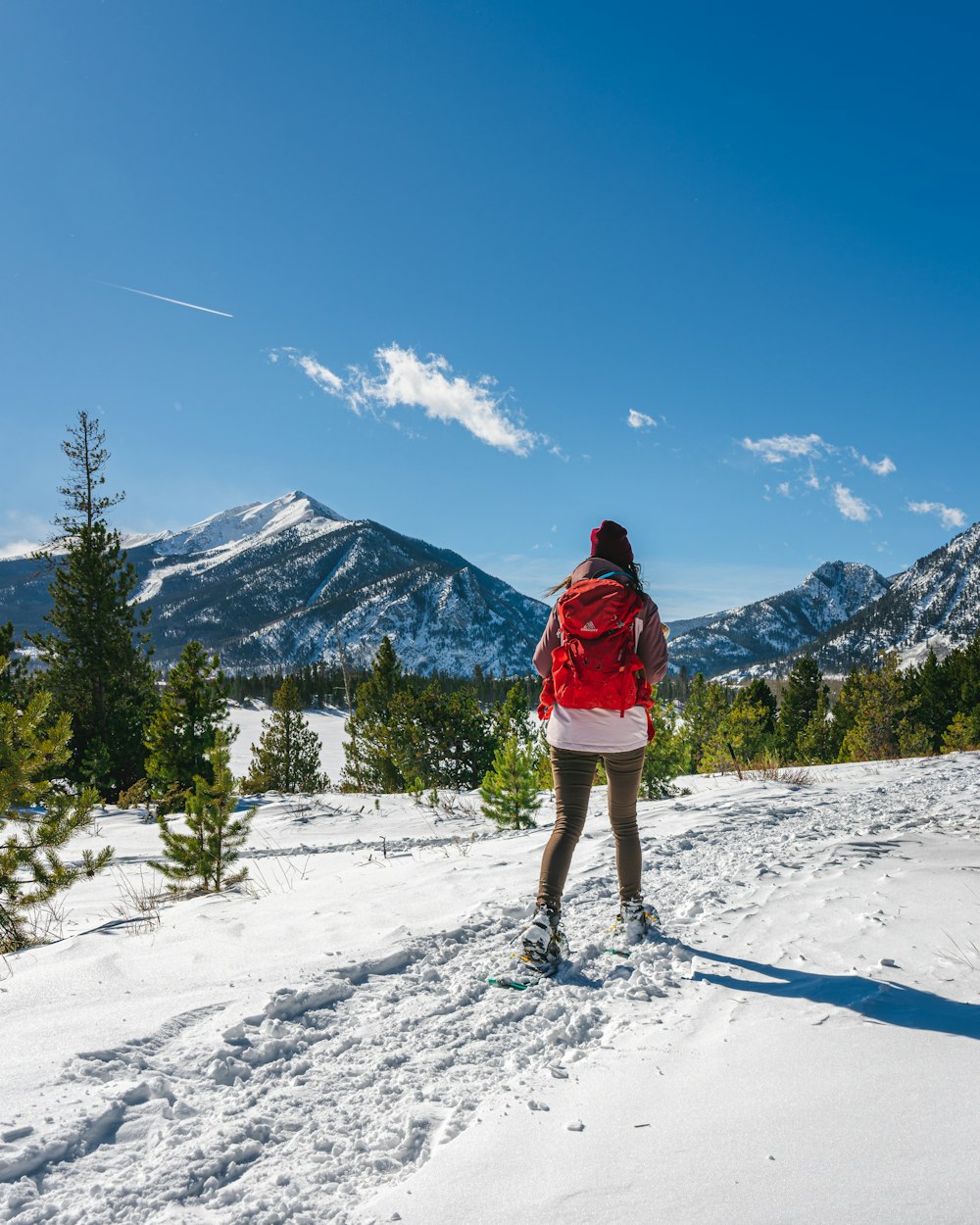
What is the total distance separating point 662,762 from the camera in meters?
10.7

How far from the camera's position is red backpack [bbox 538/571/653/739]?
3258 millimetres

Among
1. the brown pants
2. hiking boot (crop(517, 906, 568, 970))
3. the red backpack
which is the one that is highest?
the red backpack

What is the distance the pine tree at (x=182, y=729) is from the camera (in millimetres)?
14656

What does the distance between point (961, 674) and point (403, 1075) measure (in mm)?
49025

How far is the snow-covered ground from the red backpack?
1.35m

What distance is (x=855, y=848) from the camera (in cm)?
519

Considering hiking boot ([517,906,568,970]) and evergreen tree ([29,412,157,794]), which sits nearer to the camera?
hiking boot ([517,906,568,970])

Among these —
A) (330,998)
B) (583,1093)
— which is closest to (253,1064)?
(330,998)

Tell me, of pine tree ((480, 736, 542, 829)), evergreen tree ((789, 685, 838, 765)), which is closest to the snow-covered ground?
pine tree ((480, 736, 542, 829))

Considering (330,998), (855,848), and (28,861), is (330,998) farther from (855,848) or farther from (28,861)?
(855,848)

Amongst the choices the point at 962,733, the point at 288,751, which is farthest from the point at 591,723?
the point at 962,733

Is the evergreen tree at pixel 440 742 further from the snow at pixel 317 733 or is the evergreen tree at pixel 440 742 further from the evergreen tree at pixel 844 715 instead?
the evergreen tree at pixel 844 715

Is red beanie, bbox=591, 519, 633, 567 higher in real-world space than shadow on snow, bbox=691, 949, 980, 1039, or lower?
higher

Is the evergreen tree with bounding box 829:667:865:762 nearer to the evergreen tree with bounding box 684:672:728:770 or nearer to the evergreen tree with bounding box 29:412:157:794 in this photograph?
the evergreen tree with bounding box 684:672:728:770
